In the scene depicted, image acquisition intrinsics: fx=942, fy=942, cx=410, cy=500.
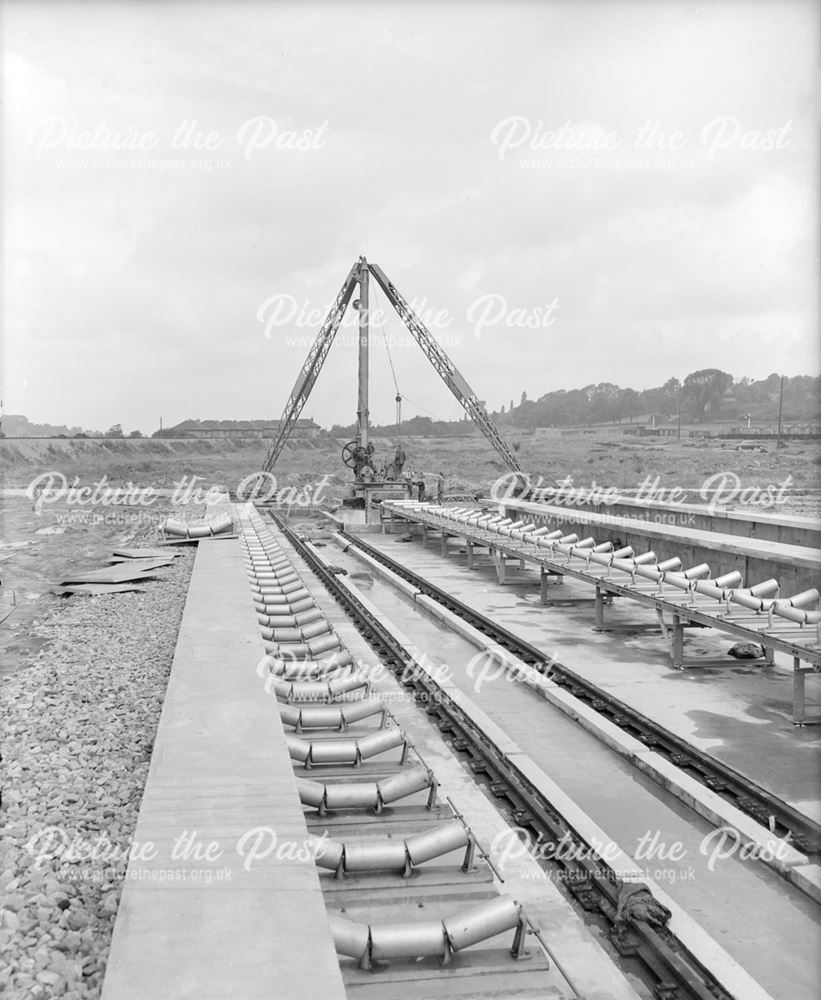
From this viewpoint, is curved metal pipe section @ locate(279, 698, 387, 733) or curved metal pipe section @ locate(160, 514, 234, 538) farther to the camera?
curved metal pipe section @ locate(160, 514, 234, 538)

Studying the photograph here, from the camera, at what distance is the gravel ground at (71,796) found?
443 cm

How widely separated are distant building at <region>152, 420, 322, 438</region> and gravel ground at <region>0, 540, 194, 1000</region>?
10504 centimetres

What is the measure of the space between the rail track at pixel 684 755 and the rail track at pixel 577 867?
156 cm

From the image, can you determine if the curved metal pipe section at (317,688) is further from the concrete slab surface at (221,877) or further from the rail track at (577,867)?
the rail track at (577,867)

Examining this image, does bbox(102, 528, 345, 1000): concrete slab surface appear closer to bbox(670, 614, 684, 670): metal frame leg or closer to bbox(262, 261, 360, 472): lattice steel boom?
bbox(670, 614, 684, 670): metal frame leg

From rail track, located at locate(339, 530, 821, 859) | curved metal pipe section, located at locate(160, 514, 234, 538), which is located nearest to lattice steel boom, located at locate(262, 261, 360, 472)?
curved metal pipe section, located at locate(160, 514, 234, 538)

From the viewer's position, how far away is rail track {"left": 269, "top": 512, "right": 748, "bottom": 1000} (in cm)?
513

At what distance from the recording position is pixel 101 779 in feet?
22.5

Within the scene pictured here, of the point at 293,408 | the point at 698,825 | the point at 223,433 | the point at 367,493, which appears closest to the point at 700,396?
the point at 223,433

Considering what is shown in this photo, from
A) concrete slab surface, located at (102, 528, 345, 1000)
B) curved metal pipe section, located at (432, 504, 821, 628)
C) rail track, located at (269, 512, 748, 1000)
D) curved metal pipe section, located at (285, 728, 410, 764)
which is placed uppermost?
curved metal pipe section, located at (432, 504, 821, 628)

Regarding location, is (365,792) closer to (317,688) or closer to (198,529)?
(317,688)

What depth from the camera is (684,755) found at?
880 cm


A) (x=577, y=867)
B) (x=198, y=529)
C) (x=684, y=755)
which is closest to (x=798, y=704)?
(x=684, y=755)

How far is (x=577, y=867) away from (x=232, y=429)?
131m
